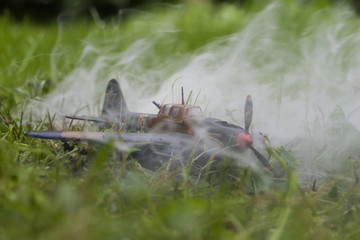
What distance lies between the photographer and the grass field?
0.65 m

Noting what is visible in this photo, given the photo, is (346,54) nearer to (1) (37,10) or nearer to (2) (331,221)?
(2) (331,221)

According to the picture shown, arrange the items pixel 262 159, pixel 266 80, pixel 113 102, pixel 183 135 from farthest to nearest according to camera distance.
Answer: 1. pixel 266 80
2. pixel 113 102
3. pixel 183 135
4. pixel 262 159

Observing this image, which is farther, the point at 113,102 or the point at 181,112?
the point at 113,102

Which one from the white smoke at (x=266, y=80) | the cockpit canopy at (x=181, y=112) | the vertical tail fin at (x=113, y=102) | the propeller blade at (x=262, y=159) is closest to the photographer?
the propeller blade at (x=262, y=159)

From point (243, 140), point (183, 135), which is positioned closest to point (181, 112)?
point (183, 135)

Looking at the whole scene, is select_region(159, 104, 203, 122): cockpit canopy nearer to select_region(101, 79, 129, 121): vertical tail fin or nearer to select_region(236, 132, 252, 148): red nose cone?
select_region(236, 132, 252, 148): red nose cone

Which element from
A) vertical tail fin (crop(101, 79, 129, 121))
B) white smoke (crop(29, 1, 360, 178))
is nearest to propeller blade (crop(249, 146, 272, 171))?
white smoke (crop(29, 1, 360, 178))

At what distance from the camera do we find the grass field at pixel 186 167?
648mm

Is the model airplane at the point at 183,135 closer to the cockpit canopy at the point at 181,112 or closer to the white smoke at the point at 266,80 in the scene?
the cockpit canopy at the point at 181,112

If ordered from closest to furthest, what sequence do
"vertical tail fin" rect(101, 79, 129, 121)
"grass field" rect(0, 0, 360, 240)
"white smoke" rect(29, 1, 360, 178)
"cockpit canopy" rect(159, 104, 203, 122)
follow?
"grass field" rect(0, 0, 360, 240)
"cockpit canopy" rect(159, 104, 203, 122)
"white smoke" rect(29, 1, 360, 178)
"vertical tail fin" rect(101, 79, 129, 121)

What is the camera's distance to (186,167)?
1.16 m

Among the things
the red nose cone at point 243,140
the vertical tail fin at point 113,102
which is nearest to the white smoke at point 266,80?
the vertical tail fin at point 113,102

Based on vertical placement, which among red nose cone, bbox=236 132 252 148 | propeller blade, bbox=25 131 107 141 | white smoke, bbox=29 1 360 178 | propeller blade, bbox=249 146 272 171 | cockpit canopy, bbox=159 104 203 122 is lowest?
propeller blade, bbox=249 146 272 171

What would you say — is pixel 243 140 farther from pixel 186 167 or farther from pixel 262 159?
pixel 186 167
